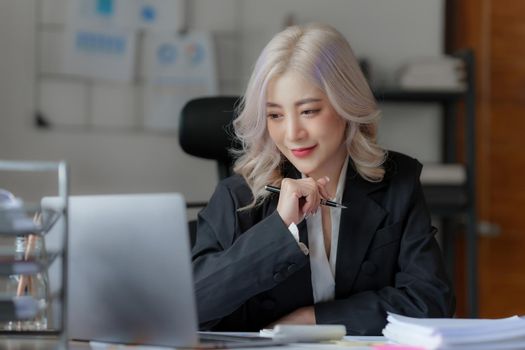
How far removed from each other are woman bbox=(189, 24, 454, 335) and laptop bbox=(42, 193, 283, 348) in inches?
14.3

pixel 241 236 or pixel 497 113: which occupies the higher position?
pixel 497 113

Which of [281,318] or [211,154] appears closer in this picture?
[281,318]

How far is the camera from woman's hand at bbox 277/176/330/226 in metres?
1.65

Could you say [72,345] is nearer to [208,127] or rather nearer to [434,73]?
[208,127]

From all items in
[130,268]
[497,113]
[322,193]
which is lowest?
[130,268]

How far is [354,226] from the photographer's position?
Result: 6.04 ft

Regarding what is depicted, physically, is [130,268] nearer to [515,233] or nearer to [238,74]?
[238,74]

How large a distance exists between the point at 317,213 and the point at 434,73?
2133mm

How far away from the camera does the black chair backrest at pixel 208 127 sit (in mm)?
2168

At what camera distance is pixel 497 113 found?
406cm

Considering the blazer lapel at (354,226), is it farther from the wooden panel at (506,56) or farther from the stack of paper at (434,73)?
the wooden panel at (506,56)

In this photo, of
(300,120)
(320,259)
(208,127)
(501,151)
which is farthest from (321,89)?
(501,151)

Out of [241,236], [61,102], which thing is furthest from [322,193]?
Result: [61,102]

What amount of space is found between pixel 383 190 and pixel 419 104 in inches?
86.1
